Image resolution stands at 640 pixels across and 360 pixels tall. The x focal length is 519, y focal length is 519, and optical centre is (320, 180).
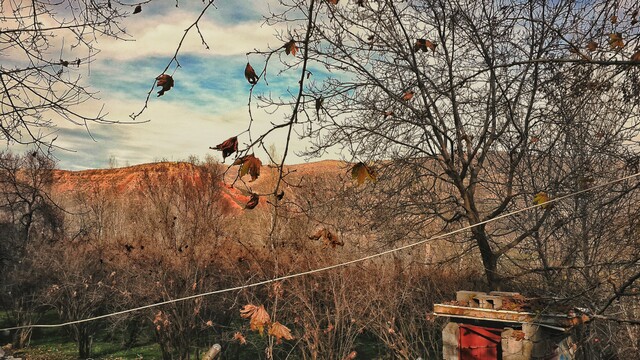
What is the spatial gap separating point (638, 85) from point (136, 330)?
61.1 ft

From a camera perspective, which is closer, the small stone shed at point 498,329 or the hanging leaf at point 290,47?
the hanging leaf at point 290,47

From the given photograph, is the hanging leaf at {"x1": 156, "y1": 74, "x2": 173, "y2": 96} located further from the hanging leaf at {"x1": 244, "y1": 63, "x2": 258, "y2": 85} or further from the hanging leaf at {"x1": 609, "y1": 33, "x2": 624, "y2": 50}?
the hanging leaf at {"x1": 609, "y1": 33, "x2": 624, "y2": 50}

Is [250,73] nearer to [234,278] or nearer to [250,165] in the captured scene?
[250,165]

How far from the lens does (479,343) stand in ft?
17.8

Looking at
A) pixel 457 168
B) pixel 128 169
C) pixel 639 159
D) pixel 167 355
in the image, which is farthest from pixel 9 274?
pixel 128 169

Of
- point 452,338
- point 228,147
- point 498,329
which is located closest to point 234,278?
point 452,338

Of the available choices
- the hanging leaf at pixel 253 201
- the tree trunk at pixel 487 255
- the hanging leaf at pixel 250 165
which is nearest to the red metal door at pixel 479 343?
the tree trunk at pixel 487 255

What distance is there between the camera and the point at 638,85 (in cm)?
458

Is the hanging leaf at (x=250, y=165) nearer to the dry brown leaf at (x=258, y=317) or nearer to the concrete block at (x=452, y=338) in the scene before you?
the dry brown leaf at (x=258, y=317)

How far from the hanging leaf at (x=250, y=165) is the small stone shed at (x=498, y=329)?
3530 mm

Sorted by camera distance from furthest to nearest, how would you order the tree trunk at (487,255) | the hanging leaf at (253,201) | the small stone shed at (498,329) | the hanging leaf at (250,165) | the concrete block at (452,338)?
the tree trunk at (487,255) < the concrete block at (452,338) < the small stone shed at (498,329) < the hanging leaf at (253,201) < the hanging leaf at (250,165)

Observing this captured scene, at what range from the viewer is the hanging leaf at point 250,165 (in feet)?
6.29

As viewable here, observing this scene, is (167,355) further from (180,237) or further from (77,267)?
(77,267)

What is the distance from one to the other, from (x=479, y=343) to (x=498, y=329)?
250mm
